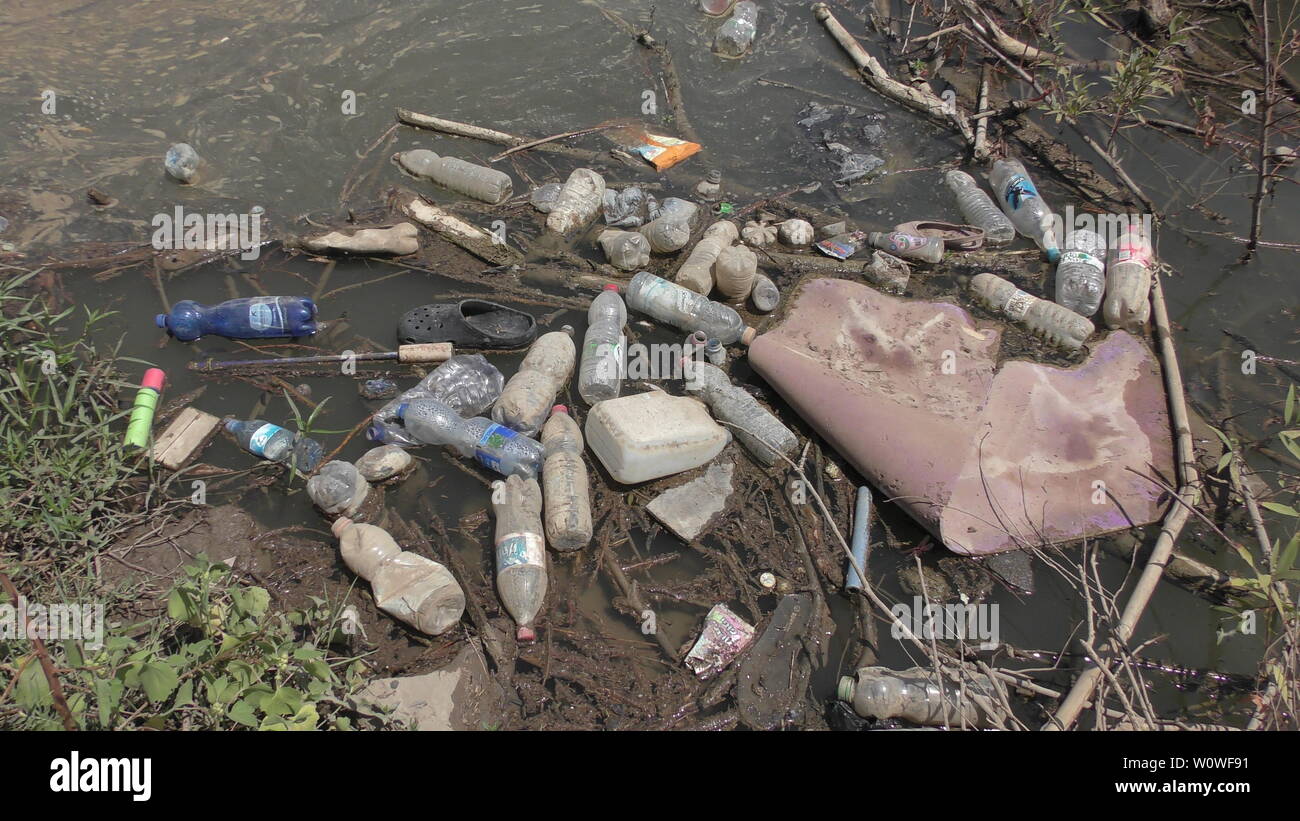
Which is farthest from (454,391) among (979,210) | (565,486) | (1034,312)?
(979,210)

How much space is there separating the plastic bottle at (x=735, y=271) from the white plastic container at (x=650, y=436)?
3.32ft

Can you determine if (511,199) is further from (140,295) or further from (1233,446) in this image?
(1233,446)

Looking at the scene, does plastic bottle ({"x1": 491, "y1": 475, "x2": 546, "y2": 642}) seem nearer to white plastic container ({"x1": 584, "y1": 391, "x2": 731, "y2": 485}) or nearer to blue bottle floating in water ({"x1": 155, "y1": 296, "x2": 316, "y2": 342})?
white plastic container ({"x1": 584, "y1": 391, "x2": 731, "y2": 485})

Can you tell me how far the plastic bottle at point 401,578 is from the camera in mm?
3102

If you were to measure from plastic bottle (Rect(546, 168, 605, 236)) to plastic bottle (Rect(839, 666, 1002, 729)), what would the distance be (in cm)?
330

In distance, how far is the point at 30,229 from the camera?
4.56m

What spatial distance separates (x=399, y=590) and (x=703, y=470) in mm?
1592

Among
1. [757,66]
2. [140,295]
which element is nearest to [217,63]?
[140,295]

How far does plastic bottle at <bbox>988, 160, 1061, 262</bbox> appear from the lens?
16.3 ft

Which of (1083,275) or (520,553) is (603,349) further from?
(1083,275)

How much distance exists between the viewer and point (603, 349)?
405 cm

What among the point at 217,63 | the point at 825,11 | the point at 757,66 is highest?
the point at 825,11

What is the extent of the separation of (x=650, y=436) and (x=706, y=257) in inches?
59.7
